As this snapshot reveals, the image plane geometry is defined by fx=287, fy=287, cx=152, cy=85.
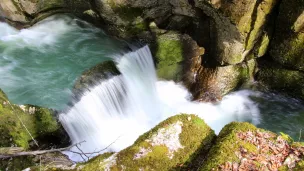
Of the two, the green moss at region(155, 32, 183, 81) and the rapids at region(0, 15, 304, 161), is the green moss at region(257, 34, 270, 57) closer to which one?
the rapids at region(0, 15, 304, 161)

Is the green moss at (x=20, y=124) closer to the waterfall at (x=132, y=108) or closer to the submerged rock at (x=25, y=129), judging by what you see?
the submerged rock at (x=25, y=129)

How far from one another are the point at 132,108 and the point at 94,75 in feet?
6.69

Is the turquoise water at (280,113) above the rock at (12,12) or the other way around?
the other way around

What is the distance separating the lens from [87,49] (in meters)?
11.5

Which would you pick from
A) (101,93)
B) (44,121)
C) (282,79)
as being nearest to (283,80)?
(282,79)

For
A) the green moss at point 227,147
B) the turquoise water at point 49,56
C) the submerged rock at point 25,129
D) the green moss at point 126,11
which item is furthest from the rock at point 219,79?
the green moss at point 227,147

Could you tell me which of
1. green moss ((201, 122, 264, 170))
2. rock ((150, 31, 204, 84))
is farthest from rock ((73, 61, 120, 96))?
green moss ((201, 122, 264, 170))

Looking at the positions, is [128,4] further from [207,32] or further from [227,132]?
[227,132]

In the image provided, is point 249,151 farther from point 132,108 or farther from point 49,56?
point 49,56

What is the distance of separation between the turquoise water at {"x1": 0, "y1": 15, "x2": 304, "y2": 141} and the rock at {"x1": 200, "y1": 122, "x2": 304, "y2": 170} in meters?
5.85

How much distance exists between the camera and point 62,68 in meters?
10.4

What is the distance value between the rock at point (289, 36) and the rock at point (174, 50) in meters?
2.92

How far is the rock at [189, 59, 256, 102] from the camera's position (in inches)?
464

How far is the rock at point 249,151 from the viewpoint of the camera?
3.86 meters
